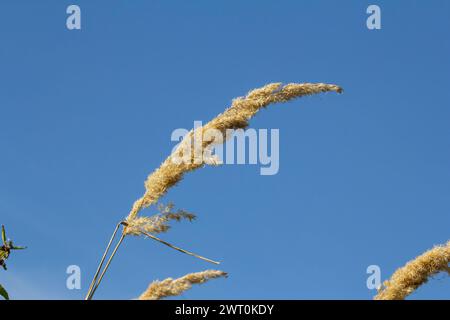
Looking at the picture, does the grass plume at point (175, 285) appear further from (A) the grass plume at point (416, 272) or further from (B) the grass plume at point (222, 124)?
(A) the grass plume at point (416, 272)

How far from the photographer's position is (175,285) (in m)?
3.01

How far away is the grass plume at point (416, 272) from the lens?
128 inches

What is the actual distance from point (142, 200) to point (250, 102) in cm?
88

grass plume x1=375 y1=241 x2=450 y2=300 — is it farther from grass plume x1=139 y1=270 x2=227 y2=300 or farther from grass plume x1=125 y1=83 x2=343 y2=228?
grass plume x1=125 y1=83 x2=343 y2=228

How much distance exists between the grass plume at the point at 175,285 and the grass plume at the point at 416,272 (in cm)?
91

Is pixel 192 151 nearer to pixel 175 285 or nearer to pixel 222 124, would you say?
pixel 222 124

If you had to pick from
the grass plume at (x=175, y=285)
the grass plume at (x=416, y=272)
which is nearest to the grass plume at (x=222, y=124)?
the grass plume at (x=175, y=285)

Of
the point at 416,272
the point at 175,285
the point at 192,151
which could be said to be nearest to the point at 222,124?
the point at 192,151

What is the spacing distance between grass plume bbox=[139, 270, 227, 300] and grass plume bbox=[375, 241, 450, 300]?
0.91m

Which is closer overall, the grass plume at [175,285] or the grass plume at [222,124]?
the grass plume at [175,285]

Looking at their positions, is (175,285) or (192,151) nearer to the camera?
(175,285)

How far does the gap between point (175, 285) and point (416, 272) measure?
4.53ft
